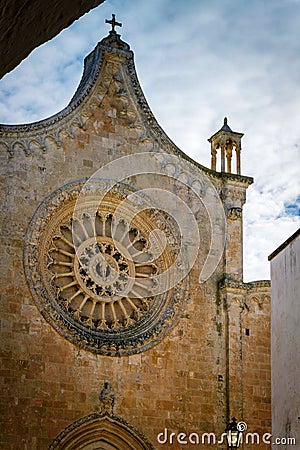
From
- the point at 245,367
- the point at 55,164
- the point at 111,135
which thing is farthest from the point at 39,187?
the point at 245,367

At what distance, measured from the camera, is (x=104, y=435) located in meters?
15.7

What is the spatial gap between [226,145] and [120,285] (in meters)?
4.39

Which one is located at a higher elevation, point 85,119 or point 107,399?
point 85,119

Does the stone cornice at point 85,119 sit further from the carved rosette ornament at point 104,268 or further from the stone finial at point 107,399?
the stone finial at point 107,399

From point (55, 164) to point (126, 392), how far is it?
4657 millimetres

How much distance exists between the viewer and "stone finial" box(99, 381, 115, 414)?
1559 cm

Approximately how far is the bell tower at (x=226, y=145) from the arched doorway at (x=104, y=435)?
20.4ft

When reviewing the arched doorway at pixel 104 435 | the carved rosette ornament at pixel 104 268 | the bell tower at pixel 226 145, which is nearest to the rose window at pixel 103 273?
the carved rosette ornament at pixel 104 268

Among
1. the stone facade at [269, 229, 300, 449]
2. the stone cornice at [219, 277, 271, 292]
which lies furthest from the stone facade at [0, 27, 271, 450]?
the stone facade at [269, 229, 300, 449]

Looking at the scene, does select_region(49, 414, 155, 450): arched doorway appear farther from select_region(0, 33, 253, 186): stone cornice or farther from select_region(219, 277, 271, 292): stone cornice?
select_region(0, 33, 253, 186): stone cornice

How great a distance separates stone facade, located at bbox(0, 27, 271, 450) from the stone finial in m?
0.08

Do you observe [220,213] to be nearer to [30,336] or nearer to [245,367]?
[245,367]

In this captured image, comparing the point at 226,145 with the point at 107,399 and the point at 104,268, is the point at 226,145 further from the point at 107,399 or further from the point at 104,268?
the point at 107,399

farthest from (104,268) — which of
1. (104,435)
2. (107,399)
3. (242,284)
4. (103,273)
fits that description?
(104,435)
